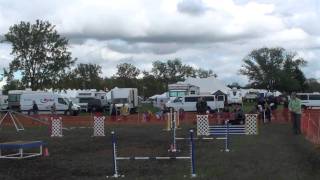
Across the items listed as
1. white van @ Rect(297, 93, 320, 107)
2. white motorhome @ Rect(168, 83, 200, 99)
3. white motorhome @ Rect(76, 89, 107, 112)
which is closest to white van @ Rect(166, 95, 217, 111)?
white van @ Rect(297, 93, 320, 107)

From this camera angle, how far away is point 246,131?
27.7 metres

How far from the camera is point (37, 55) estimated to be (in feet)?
274

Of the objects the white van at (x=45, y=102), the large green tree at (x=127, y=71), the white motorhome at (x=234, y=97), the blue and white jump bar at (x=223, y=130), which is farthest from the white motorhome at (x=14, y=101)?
the large green tree at (x=127, y=71)

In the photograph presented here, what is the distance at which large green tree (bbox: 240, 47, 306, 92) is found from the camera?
158 metres

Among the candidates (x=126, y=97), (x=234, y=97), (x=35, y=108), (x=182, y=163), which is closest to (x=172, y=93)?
(x=126, y=97)

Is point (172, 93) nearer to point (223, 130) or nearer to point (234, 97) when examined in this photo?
point (234, 97)

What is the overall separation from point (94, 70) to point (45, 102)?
297ft

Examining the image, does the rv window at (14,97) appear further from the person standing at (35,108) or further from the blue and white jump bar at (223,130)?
the blue and white jump bar at (223,130)

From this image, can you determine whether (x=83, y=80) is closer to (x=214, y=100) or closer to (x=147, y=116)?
(x=214, y=100)

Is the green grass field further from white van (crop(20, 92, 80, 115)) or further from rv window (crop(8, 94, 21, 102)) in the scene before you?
rv window (crop(8, 94, 21, 102))

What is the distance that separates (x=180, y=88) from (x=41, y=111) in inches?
728

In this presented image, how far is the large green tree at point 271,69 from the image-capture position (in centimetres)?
15750

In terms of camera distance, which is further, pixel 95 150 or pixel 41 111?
pixel 41 111

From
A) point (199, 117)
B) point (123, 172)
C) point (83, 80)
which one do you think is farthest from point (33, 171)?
point (83, 80)
